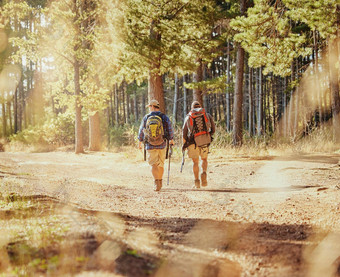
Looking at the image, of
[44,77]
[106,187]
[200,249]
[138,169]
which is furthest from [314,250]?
[44,77]

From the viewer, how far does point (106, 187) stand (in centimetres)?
898

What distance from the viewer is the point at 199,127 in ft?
27.4

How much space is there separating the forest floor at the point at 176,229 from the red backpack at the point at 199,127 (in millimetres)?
1264

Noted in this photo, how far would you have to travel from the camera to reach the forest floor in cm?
324

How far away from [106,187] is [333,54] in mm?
14955

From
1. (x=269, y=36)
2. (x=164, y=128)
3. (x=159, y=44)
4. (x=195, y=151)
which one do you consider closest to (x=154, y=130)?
(x=164, y=128)

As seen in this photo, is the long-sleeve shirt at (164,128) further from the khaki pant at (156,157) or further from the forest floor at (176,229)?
the forest floor at (176,229)

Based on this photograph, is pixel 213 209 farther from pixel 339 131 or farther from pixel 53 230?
pixel 339 131

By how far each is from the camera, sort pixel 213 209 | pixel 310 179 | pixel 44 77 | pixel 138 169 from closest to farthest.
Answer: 1. pixel 213 209
2. pixel 310 179
3. pixel 138 169
4. pixel 44 77

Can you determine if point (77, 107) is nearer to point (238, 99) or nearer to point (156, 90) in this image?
point (156, 90)

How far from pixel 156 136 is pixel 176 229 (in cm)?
344

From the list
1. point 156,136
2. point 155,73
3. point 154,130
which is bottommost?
point 156,136

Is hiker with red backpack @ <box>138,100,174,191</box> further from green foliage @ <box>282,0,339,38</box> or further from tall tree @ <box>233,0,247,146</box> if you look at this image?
tall tree @ <box>233,0,247,146</box>

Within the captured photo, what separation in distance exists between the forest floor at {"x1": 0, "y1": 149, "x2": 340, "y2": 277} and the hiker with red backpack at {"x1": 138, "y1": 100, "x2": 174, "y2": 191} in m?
0.71
